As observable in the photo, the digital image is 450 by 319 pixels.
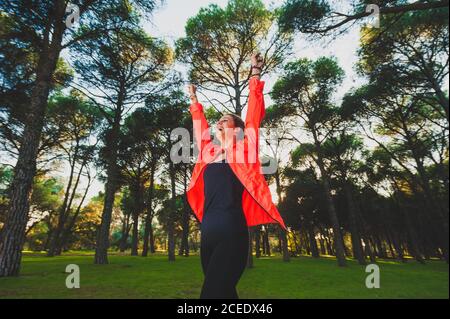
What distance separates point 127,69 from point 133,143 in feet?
14.9

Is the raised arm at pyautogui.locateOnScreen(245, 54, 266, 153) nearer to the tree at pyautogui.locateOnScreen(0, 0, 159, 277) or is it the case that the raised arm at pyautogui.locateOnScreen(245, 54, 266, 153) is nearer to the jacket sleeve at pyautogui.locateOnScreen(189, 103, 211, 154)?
the jacket sleeve at pyautogui.locateOnScreen(189, 103, 211, 154)

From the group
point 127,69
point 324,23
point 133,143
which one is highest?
point 127,69

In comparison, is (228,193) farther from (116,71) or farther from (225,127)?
(116,71)

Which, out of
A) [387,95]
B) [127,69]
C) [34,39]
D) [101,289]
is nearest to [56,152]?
[127,69]

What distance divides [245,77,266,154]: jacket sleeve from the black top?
1.38 feet

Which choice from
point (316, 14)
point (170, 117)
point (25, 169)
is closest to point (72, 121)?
point (170, 117)

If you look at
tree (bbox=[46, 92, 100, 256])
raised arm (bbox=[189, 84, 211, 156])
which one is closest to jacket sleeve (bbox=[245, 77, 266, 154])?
raised arm (bbox=[189, 84, 211, 156])

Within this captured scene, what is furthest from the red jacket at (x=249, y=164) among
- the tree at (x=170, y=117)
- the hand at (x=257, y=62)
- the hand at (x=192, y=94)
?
the tree at (x=170, y=117)

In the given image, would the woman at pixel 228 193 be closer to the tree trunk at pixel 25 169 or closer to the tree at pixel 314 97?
the tree trunk at pixel 25 169

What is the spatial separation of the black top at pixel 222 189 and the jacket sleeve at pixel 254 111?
1.38 feet

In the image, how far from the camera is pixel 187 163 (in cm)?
2377
